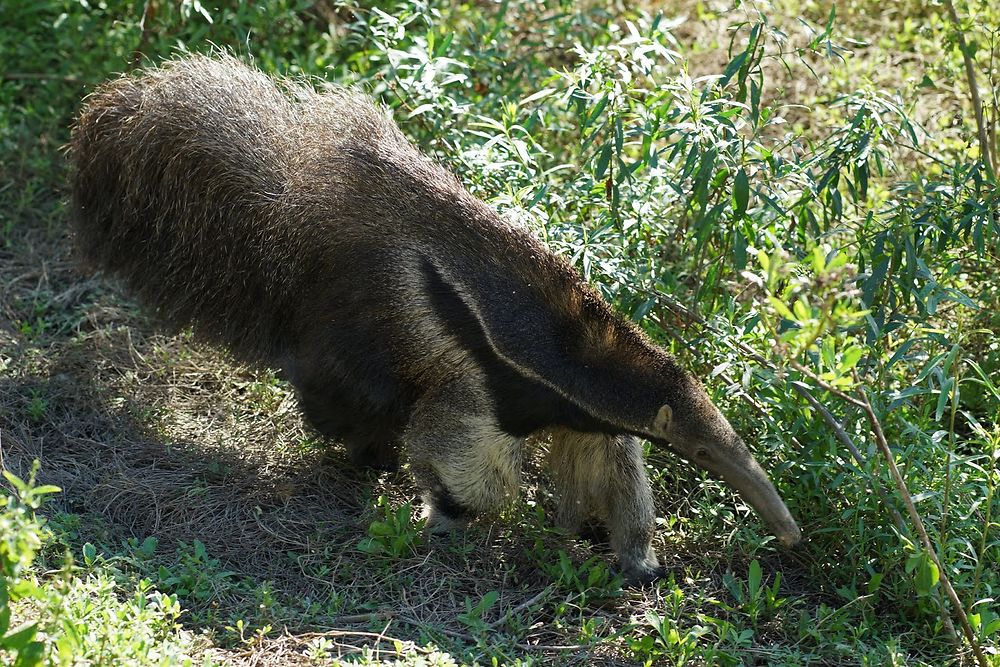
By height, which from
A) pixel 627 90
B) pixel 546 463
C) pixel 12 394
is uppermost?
pixel 627 90

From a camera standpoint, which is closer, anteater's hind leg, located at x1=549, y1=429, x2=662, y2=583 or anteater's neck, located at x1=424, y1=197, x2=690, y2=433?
anteater's neck, located at x1=424, y1=197, x2=690, y2=433

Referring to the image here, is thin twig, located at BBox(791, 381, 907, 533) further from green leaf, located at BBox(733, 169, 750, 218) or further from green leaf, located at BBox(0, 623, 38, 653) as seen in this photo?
green leaf, located at BBox(0, 623, 38, 653)

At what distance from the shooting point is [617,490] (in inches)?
199

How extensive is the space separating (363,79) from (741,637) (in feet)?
11.7

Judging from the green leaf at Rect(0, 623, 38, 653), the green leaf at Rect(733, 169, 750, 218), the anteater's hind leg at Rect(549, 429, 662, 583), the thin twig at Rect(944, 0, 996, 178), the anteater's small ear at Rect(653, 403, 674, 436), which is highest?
the thin twig at Rect(944, 0, 996, 178)

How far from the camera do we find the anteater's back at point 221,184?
5109 mm

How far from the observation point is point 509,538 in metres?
5.22

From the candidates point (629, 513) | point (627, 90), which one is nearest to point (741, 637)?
point (629, 513)

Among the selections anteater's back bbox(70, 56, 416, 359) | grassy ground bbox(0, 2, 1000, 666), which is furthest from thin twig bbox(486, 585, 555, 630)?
anteater's back bbox(70, 56, 416, 359)

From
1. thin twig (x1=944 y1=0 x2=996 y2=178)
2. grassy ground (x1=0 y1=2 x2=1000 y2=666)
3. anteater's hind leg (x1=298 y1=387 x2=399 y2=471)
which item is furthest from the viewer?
thin twig (x1=944 y1=0 x2=996 y2=178)

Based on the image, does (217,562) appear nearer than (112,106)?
Yes

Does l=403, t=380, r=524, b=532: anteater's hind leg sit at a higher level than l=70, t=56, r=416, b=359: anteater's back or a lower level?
lower

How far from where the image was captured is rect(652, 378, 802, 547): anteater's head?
473 centimetres

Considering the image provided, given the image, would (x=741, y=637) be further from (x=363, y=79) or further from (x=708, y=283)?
(x=363, y=79)
